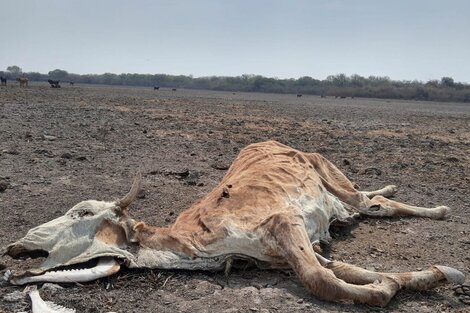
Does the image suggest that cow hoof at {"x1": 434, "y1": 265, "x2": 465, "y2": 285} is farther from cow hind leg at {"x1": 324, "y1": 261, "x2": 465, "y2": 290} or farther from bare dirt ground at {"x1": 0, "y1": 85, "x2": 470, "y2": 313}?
bare dirt ground at {"x1": 0, "y1": 85, "x2": 470, "y2": 313}

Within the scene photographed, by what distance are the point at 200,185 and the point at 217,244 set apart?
3.85 metres

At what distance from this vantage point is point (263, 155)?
6.78 meters

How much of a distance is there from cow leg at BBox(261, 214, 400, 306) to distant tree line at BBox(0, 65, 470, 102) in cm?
6964

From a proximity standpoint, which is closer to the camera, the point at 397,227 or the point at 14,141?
the point at 397,227

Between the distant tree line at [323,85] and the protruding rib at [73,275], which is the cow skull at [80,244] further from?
the distant tree line at [323,85]

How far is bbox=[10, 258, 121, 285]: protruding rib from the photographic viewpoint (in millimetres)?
4562

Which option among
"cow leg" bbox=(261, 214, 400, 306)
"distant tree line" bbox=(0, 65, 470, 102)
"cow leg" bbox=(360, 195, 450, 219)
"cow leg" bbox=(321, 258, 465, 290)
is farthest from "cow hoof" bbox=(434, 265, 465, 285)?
→ "distant tree line" bbox=(0, 65, 470, 102)

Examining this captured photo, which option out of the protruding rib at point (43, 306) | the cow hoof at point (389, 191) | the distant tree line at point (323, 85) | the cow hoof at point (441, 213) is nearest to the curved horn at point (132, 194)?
the protruding rib at point (43, 306)

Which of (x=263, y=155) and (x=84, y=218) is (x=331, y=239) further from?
(x=84, y=218)

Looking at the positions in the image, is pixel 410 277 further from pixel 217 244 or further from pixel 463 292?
pixel 217 244

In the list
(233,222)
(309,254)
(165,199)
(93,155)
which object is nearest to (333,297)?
(309,254)

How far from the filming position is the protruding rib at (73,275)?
456cm

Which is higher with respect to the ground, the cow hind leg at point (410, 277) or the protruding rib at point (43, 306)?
the cow hind leg at point (410, 277)

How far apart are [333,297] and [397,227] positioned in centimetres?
275
